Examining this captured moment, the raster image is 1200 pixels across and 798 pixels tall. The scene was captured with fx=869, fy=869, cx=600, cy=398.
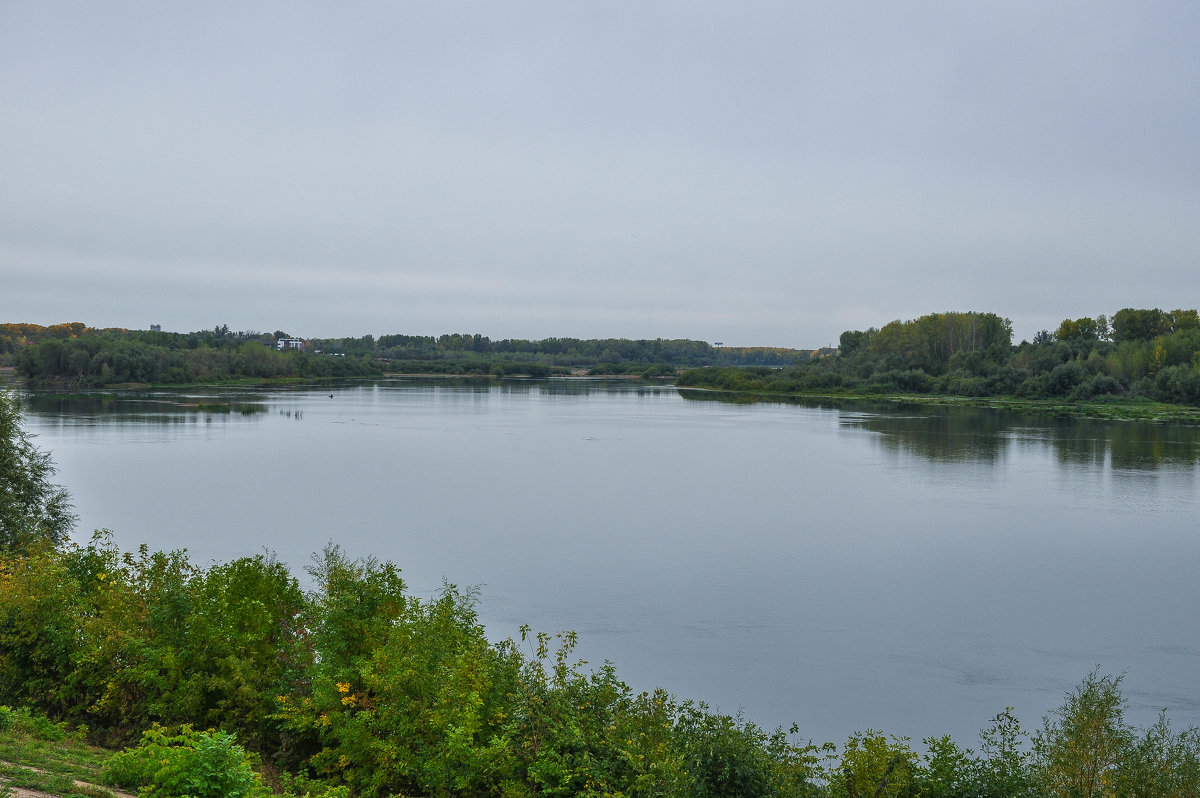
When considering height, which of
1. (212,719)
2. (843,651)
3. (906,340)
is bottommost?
(843,651)

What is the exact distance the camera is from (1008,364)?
2864 inches

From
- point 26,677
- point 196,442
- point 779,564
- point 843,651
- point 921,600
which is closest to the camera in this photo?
point 26,677

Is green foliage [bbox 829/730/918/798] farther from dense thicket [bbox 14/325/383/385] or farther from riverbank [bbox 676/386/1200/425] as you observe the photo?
dense thicket [bbox 14/325/383/385]

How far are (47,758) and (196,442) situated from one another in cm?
3155

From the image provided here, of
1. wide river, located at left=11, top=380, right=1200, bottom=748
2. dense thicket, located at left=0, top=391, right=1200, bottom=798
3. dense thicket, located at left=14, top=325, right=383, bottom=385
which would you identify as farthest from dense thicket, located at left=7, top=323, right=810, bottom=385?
dense thicket, located at left=0, top=391, right=1200, bottom=798

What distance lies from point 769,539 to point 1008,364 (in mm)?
62220

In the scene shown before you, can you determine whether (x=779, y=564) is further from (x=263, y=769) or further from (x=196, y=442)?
(x=196, y=442)

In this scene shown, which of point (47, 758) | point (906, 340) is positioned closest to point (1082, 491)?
point (47, 758)

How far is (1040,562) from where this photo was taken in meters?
17.0

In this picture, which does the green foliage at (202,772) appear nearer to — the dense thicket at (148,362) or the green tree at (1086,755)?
the green tree at (1086,755)

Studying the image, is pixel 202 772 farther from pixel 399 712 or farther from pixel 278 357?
pixel 278 357

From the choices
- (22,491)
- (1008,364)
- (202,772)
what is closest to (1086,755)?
(202,772)

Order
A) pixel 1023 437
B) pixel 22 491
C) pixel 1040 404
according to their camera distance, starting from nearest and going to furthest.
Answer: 1. pixel 22 491
2. pixel 1023 437
3. pixel 1040 404

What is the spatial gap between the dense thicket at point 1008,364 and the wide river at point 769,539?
24.6 meters
